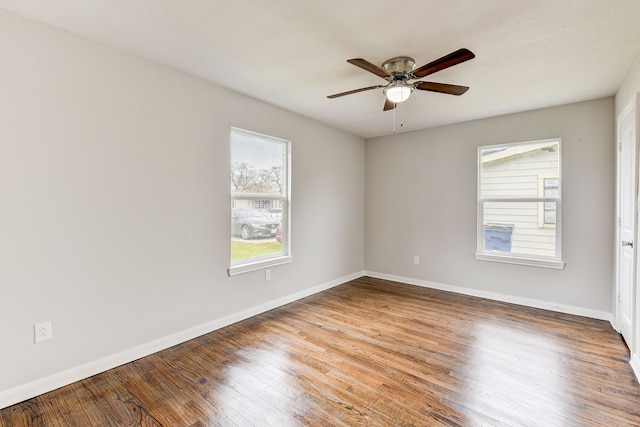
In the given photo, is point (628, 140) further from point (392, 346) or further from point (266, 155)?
point (266, 155)

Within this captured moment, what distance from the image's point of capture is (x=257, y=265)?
11.2 feet

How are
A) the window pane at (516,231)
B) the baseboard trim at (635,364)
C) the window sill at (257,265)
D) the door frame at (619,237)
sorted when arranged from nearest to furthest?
the baseboard trim at (635,364) → the door frame at (619,237) → the window sill at (257,265) → the window pane at (516,231)

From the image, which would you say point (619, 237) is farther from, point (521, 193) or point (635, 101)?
point (635, 101)

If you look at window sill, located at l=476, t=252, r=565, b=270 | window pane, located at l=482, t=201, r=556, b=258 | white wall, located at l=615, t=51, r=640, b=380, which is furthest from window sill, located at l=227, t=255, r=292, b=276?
white wall, located at l=615, t=51, r=640, b=380

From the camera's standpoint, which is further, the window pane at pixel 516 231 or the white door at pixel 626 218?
the window pane at pixel 516 231

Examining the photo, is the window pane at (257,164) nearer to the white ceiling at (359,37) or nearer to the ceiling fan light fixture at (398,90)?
the white ceiling at (359,37)

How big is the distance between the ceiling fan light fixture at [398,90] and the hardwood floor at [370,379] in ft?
7.01

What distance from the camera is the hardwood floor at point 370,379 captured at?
→ 70.6 inches

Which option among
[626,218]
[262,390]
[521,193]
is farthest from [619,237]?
[262,390]

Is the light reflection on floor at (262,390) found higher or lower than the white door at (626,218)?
lower

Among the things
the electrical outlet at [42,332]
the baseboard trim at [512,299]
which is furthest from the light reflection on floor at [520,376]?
the electrical outlet at [42,332]

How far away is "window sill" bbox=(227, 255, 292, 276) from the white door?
3215 mm

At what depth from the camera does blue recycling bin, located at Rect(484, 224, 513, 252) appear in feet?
13.0

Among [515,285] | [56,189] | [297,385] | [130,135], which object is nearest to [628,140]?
[515,285]
